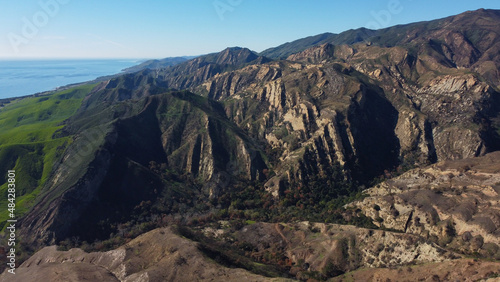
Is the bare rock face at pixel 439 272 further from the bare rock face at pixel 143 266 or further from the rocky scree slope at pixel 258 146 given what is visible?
the rocky scree slope at pixel 258 146

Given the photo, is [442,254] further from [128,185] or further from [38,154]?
[38,154]

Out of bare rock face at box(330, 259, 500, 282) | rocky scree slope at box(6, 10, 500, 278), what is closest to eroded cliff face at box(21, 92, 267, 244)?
rocky scree slope at box(6, 10, 500, 278)

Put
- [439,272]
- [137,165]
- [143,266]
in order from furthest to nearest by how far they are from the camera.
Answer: [137,165] < [143,266] < [439,272]

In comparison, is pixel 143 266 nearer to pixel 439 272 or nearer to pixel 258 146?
pixel 439 272

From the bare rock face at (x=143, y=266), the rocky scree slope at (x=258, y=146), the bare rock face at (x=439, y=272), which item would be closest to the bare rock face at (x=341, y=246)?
the bare rock face at (x=439, y=272)

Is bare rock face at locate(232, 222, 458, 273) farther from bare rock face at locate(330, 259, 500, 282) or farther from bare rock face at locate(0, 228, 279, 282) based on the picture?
bare rock face at locate(0, 228, 279, 282)

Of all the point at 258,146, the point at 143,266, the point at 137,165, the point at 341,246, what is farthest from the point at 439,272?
the point at 137,165
